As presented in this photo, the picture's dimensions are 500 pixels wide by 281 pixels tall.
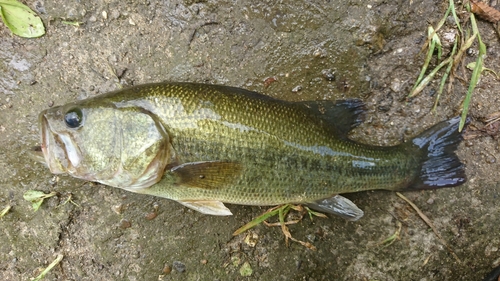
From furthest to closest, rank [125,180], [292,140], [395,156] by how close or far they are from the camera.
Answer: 1. [395,156]
2. [292,140]
3. [125,180]

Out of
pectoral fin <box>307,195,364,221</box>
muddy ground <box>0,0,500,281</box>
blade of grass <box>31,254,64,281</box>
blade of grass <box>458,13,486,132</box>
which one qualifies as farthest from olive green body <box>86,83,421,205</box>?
blade of grass <box>31,254,64,281</box>

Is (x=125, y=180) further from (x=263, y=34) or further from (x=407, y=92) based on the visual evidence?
(x=407, y=92)

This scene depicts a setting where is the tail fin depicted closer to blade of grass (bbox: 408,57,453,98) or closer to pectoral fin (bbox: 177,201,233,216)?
blade of grass (bbox: 408,57,453,98)

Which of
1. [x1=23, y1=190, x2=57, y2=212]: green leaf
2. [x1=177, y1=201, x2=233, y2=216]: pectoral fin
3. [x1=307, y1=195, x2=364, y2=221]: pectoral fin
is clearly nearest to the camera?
[x1=177, y1=201, x2=233, y2=216]: pectoral fin

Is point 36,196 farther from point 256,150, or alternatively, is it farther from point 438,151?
point 438,151

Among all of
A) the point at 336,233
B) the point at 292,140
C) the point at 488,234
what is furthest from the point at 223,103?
the point at 488,234
